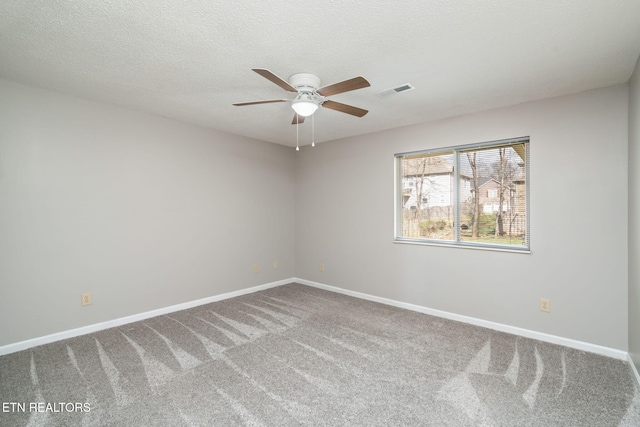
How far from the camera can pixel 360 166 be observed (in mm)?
4402

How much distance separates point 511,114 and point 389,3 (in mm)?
2209

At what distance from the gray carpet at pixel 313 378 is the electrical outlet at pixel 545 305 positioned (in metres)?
0.33

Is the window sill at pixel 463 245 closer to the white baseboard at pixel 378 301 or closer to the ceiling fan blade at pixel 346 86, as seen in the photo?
the white baseboard at pixel 378 301

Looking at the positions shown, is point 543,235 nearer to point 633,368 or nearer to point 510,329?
point 510,329

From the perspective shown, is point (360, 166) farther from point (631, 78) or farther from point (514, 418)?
point (514, 418)

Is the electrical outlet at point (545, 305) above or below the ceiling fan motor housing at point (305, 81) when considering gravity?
below

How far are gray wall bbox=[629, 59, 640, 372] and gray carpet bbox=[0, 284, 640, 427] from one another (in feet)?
1.08

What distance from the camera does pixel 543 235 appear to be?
2.95 m

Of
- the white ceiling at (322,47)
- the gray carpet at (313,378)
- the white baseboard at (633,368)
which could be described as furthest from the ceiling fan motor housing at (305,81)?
the white baseboard at (633,368)

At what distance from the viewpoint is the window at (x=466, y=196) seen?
320cm

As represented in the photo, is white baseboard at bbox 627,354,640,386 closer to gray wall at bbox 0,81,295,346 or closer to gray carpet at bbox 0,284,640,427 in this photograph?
gray carpet at bbox 0,284,640,427

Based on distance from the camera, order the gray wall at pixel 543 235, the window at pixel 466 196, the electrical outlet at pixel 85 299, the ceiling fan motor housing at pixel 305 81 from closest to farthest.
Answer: the ceiling fan motor housing at pixel 305 81
the gray wall at pixel 543 235
the electrical outlet at pixel 85 299
the window at pixel 466 196

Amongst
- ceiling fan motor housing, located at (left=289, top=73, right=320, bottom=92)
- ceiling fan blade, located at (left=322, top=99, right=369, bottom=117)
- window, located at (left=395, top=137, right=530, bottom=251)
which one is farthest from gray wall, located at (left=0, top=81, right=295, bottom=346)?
window, located at (left=395, top=137, right=530, bottom=251)

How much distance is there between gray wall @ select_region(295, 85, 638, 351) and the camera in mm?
2621
